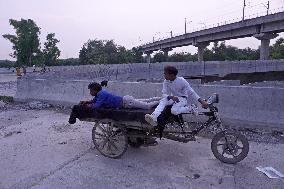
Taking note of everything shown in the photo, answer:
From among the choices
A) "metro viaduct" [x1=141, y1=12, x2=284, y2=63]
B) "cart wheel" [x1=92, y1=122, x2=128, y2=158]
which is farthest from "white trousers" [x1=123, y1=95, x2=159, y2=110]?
"metro viaduct" [x1=141, y1=12, x2=284, y2=63]

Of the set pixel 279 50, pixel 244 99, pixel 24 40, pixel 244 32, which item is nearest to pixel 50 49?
pixel 24 40

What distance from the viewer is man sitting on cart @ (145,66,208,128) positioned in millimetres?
6707

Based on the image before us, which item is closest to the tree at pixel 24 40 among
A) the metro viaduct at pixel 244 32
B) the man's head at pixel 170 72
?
the metro viaduct at pixel 244 32

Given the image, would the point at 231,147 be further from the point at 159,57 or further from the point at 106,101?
the point at 159,57

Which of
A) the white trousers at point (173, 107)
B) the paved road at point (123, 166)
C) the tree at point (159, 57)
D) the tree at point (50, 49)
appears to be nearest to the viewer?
the paved road at point (123, 166)

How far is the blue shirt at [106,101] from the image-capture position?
7.44m

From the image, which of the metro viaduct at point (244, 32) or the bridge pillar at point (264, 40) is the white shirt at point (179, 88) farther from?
Answer: the bridge pillar at point (264, 40)

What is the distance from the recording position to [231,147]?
6.86 metres

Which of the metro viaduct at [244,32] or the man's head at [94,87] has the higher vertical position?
the metro viaduct at [244,32]

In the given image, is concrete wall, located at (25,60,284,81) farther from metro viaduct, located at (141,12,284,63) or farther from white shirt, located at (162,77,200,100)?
metro viaduct, located at (141,12,284,63)

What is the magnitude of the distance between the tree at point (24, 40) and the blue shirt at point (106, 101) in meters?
57.0

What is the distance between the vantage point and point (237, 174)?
6.32 metres

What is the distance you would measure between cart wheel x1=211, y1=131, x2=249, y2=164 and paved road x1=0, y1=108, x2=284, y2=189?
5.8 inches

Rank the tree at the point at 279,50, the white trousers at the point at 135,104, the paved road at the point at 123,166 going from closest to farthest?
the paved road at the point at 123,166 < the white trousers at the point at 135,104 < the tree at the point at 279,50
